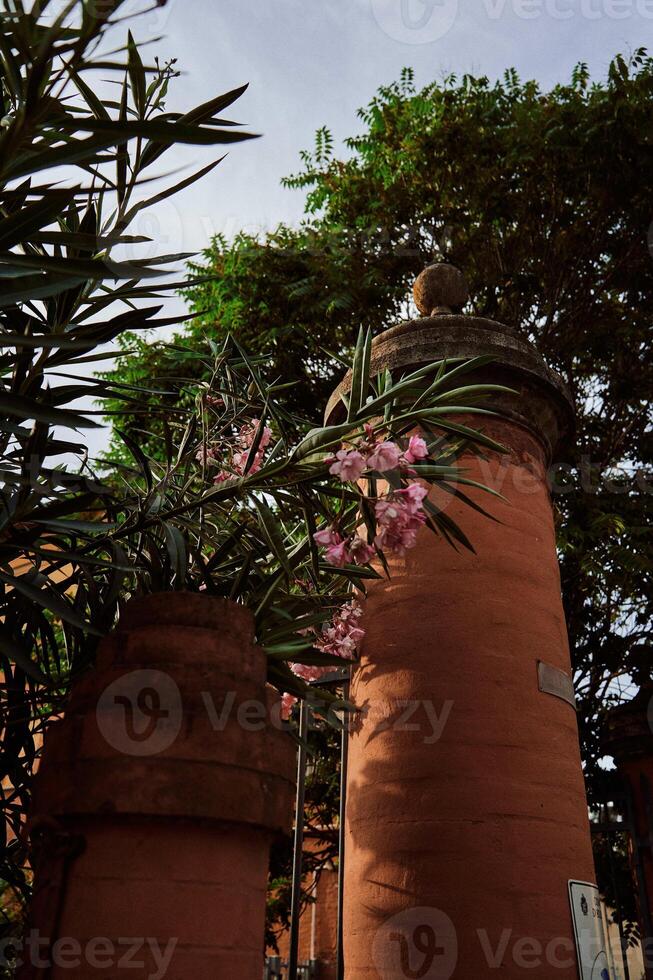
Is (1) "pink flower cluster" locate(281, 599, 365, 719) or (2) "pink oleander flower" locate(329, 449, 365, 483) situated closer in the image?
(2) "pink oleander flower" locate(329, 449, 365, 483)

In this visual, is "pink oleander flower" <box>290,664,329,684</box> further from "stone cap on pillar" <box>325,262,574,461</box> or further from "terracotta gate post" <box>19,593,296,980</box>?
"terracotta gate post" <box>19,593,296,980</box>

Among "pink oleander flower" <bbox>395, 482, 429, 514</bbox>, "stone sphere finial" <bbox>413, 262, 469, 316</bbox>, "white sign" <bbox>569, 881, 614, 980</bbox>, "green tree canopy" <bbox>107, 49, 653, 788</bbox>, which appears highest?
"green tree canopy" <bbox>107, 49, 653, 788</bbox>

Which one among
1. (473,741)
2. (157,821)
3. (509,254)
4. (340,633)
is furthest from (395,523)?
(509,254)

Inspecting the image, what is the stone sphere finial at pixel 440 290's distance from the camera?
13.8 ft

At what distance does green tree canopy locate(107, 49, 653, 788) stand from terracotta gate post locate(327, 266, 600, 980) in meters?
3.84

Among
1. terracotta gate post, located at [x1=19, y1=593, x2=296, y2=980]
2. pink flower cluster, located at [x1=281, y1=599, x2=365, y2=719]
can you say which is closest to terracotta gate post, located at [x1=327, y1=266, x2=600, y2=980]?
pink flower cluster, located at [x1=281, y1=599, x2=365, y2=719]

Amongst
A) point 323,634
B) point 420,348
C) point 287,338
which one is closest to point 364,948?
point 323,634

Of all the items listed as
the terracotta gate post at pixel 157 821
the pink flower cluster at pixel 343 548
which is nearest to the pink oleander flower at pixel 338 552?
the pink flower cluster at pixel 343 548

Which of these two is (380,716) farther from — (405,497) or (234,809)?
(234,809)

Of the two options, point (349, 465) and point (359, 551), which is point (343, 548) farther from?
point (349, 465)

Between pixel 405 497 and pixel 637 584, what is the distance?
16.5 ft

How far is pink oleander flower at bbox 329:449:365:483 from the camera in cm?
209

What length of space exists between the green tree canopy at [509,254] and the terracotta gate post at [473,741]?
384cm

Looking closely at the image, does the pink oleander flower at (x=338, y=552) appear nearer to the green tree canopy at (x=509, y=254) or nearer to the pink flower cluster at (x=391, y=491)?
the pink flower cluster at (x=391, y=491)
